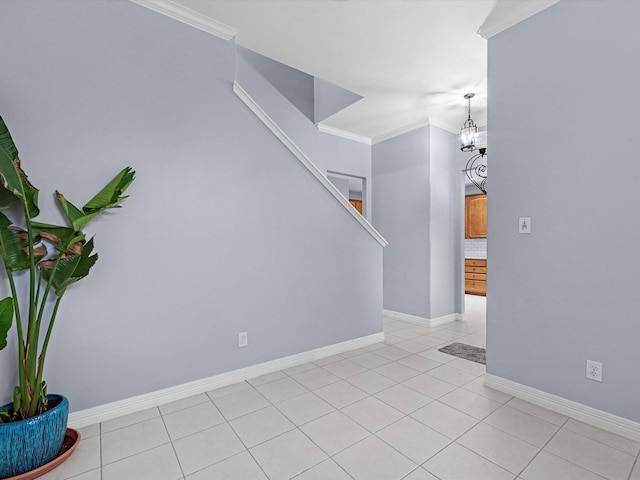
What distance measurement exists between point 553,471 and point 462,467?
17.4 inches

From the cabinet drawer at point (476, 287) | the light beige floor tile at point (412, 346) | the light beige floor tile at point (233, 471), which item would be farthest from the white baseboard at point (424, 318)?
the light beige floor tile at point (233, 471)

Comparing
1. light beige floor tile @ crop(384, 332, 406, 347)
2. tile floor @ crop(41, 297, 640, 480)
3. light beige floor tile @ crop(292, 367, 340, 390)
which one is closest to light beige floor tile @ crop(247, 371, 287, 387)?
tile floor @ crop(41, 297, 640, 480)

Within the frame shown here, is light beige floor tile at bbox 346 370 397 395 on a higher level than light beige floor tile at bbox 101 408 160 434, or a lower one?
lower

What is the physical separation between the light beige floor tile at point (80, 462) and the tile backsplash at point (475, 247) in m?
7.22

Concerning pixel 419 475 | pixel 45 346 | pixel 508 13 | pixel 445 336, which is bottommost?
pixel 445 336

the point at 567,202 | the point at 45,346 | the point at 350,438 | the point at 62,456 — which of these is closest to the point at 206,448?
the point at 62,456

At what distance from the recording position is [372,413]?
215 centimetres

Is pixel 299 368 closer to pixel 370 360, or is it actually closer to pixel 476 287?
pixel 370 360

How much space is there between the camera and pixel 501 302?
2.54m

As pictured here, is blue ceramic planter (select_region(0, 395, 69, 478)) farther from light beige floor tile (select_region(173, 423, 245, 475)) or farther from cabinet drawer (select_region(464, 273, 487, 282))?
cabinet drawer (select_region(464, 273, 487, 282))

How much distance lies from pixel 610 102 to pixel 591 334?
1.45 metres

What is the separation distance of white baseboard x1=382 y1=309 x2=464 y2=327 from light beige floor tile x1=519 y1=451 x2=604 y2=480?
2.66m

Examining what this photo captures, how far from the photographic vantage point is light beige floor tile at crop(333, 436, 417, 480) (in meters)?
1.58

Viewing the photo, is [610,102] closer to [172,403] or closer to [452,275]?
[452,275]
